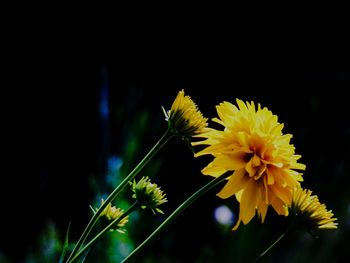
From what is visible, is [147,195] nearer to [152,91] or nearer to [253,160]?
[253,160]

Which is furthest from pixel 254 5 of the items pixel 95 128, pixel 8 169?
pixel 8 169

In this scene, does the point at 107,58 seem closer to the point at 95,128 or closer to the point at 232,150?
the point at 95,128

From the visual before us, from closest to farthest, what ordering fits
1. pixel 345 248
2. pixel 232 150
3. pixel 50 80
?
pixel 232 150 → pixel 345 248 → pixel 50 80

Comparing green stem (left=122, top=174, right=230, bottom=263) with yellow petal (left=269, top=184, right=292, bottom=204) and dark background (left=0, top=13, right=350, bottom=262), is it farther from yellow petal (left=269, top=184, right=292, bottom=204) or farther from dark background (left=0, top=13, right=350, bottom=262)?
dark background (left=0, top=13, right=350, bottom=262)

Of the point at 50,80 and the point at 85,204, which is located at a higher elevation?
the point at 50,80

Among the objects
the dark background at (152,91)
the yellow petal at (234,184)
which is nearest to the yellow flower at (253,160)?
the yellow petal at (234,184)

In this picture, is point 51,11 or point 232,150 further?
point 51,11

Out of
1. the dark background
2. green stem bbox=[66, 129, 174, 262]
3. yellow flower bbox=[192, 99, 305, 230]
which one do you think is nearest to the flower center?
yellow flower bbox=[192, 99, 305, 230]
